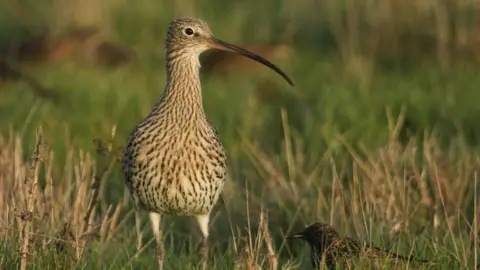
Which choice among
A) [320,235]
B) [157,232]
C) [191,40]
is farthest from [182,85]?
[320,235]

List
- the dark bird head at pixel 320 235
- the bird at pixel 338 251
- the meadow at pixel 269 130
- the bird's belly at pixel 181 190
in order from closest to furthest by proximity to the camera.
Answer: the bird at pixel 338 251 → the dark bird head at pixel 320 235 → the meadow at pixel 269 130 → the bird's belly at pixel 181 190

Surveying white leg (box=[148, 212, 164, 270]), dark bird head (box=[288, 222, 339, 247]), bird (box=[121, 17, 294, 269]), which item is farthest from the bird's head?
dark bird head (box=[288, 222, 339, 247])

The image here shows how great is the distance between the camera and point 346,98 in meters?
11.4

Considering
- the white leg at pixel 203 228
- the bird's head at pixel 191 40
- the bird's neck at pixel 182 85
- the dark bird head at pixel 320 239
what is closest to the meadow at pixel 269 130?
the white leg at pixel 203 228

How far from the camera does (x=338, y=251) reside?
7027 millimetres

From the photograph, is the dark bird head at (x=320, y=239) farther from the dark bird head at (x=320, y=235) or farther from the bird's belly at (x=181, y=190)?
the bird's belly at (x=181, y=190)

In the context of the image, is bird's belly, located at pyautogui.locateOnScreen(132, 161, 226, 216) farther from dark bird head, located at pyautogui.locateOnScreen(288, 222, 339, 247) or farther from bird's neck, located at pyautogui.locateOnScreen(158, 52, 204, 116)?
dark bird head, located at pyautogui.locateOnScreen(288, 222, 339, 247)

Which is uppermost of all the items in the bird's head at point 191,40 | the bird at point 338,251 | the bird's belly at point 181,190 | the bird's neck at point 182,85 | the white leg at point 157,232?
the bird's head at point 191,40

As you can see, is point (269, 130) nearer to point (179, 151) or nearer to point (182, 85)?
point (182, 85)

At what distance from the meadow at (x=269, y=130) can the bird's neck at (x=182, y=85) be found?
0.54m

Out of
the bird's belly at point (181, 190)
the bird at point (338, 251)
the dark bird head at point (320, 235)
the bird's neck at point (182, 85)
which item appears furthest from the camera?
the bird's neck at point (182, 85)

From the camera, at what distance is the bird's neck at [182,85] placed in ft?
25.9

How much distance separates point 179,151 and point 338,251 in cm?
121

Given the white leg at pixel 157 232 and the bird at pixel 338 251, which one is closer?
the bird at pixel 338 251
